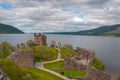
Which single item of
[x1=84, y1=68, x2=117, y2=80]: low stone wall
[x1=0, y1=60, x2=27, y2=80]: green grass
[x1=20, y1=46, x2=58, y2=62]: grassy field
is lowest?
[x1=20, y1=46, x2=58, y2=62]: grassy field

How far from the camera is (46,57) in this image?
74.8 meters

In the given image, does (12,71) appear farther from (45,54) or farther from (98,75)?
(45,54)

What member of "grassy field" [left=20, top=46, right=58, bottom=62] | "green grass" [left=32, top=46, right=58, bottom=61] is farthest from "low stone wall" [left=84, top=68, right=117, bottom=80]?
"green grass" [left=32, top=46, right=58, bottom=61]

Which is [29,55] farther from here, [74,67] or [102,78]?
[102,78]

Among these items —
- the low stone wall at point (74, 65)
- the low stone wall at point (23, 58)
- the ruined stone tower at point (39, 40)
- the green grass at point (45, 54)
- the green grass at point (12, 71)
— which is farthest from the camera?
the ruined stone tower at point (39, 40)

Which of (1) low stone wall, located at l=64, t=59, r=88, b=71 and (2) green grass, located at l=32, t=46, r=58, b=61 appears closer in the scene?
(1) low stone wall, located at l=64, t=59, r=88, b=71

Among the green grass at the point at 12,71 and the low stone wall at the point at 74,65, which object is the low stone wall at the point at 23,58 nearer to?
the low stone wall at the point at 74,65

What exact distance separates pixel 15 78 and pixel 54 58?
189ft

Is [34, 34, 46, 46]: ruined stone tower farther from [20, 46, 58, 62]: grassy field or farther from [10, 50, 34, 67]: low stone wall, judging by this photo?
[10, 50, 34, 67]: low stone wall

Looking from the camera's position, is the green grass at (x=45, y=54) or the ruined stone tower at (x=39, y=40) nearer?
the green grass at (x=45, y=54)

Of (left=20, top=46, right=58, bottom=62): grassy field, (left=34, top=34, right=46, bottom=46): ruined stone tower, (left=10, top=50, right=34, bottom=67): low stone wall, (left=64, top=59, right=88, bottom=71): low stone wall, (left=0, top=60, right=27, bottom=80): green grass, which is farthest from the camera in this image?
(left=34, top=34, right=46, bottom=46): ruined stone tower

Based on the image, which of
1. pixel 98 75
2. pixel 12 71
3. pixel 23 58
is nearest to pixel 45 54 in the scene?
pixel 23 58

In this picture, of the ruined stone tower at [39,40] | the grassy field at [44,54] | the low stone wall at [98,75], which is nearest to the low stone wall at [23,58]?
the grassy field at [44,54]

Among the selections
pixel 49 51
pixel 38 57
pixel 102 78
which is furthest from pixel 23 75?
pixel 49 51
